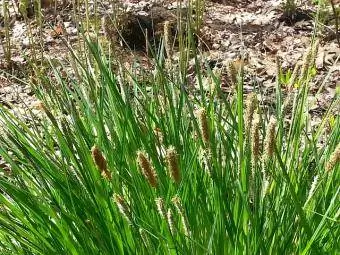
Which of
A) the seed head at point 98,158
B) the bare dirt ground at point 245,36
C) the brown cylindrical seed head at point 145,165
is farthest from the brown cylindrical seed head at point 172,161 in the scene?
the bare dirt ground at point 245,36

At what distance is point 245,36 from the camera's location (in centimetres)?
436

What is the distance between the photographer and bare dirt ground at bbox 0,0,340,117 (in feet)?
12.6

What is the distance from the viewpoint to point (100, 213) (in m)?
1.52

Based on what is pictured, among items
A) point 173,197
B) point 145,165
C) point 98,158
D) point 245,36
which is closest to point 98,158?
point 98,158

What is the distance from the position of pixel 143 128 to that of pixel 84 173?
255 millimetres

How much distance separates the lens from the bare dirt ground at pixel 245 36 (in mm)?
3836

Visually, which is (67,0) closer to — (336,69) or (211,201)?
(336,69)

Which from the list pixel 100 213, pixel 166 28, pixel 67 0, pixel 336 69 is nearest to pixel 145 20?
pixel 67 0

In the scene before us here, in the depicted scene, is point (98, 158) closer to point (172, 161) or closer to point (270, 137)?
point (172, 161)

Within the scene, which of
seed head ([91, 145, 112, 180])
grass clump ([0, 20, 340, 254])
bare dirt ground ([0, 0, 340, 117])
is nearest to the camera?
seed head ([91, 145, 112, 180])

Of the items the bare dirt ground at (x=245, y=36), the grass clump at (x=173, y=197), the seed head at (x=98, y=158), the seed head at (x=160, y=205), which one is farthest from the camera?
the bare dirt ground at (x=245, y=36)

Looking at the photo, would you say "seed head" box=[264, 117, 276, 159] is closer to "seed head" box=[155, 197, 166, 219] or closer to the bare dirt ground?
"seed head" box=[155, 197, 166, 219]

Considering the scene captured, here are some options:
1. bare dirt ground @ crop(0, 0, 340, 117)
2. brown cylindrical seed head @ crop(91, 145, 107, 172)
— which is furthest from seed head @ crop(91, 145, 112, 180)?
bare dirt ground @ crop(0, 0, 340, 117)

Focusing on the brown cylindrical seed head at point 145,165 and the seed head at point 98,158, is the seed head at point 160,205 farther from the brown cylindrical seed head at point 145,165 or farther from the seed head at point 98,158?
the seed head at point 98,158
